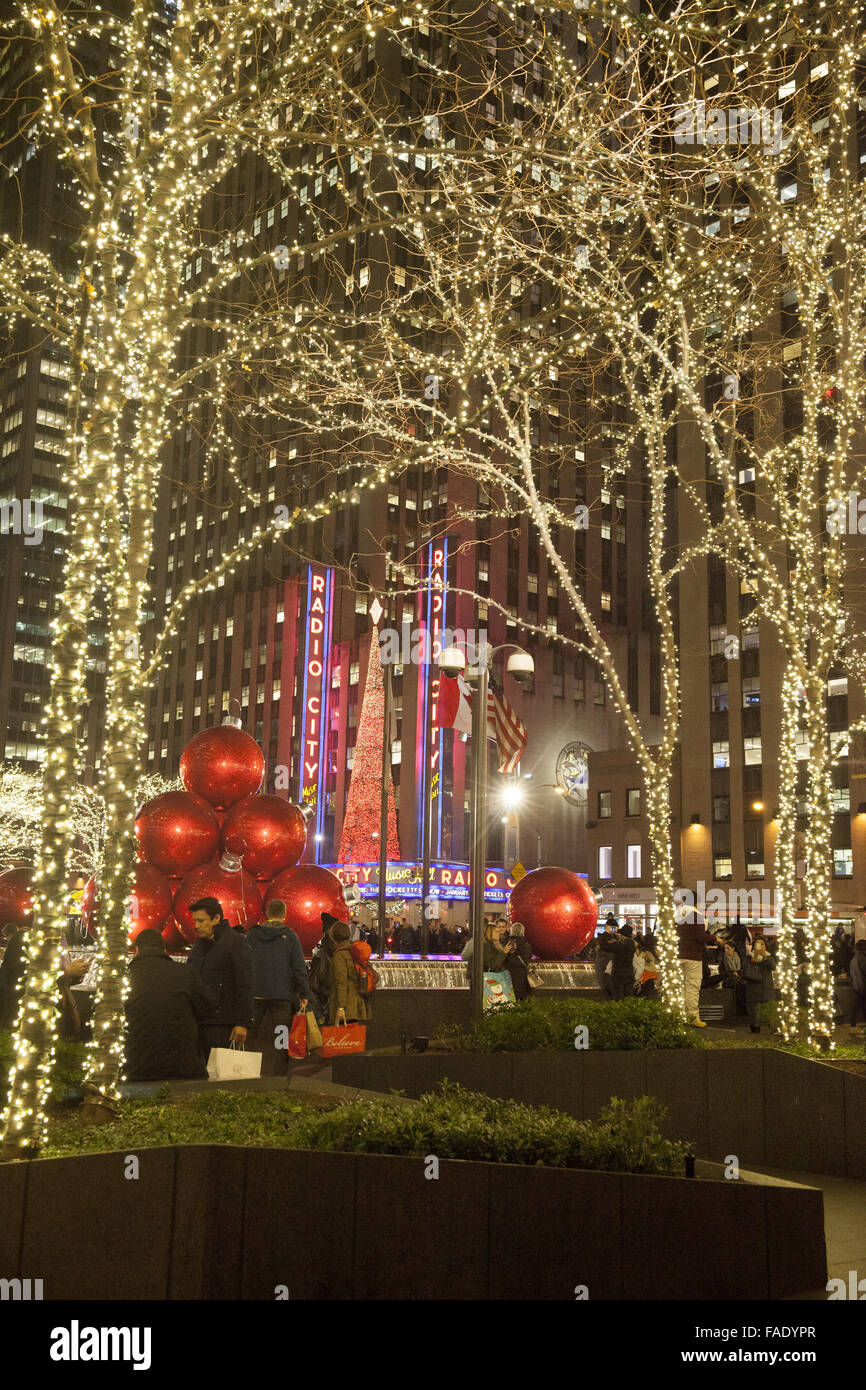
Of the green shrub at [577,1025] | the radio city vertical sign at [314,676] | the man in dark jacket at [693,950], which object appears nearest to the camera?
the green shrub at [577,1025]

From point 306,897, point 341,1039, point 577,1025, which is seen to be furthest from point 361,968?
point 306,897

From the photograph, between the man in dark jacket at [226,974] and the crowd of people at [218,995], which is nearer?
the crowd of people at [218,995]

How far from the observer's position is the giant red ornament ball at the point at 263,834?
17.7 meters

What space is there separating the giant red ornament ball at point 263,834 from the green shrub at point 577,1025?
6.48 meters

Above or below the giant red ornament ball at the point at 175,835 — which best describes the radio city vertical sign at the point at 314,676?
above

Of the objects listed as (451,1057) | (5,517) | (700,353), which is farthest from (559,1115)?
(5,517)

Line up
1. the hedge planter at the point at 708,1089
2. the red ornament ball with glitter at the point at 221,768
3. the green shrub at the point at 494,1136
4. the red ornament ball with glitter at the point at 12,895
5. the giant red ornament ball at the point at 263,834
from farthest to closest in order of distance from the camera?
the red ornament ball with glitter at the point at 12,895, the red ornament ball with glitter at the point at 221,768, the giant red ornament ball at the point at 263,834, the hedge planter at the point at 708,1089, the green shrub at the point at 494,1136

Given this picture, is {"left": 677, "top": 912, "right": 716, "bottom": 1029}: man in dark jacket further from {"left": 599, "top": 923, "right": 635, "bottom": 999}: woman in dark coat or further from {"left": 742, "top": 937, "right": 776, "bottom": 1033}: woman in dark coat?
{"left": 599, "top": 923, "right": 635, "bottom": 999}: woman in dark coat

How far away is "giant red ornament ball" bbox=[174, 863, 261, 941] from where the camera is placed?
17047mm

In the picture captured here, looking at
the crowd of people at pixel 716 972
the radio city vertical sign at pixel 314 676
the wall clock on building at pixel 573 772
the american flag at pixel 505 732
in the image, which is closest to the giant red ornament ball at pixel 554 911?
the crowd of people at pixel 716 972

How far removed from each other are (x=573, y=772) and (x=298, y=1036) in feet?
194

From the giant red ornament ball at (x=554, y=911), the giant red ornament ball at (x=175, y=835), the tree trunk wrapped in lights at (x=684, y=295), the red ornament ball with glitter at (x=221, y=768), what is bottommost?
the giant red ornament ball at (x=554, y=911)

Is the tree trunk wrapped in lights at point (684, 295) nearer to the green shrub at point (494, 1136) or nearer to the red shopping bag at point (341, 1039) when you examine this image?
the red shopping bag at point (341, 1039)

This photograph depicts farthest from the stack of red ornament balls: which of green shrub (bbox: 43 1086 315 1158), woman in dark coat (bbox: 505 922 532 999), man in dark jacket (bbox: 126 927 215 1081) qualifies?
green shrub (bbox: 43 1086 315 1158)
